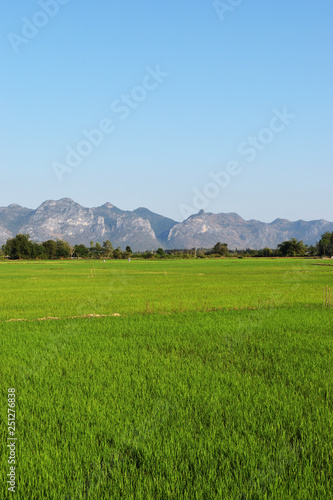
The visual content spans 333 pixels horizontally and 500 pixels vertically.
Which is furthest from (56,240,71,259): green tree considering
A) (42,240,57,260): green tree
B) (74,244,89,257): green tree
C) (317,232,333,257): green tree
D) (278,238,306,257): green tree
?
(317,232,333,257): green tree

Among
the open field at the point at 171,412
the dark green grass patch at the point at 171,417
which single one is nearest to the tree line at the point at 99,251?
the open field at the point at 171,412

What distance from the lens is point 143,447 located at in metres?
4.10

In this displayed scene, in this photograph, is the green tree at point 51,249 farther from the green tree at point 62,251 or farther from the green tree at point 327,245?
the green tree at point 327,245

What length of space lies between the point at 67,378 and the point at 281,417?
12.2 ft

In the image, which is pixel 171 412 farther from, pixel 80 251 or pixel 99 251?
pixel 99 251

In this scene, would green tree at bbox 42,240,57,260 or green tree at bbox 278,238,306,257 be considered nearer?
green tree at bbox 42,240,57,260

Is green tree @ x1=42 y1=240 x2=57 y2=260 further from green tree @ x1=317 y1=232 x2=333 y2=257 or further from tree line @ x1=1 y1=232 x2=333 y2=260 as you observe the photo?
green tree @ x1=317 y1=232 x2=333 y2=257

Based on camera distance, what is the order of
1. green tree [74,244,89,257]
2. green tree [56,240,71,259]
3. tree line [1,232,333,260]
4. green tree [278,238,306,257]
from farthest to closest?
green tree [74,244,89,257], green tree [278,238,306,257], green tree [56,240,71,259], tree line [1,232,333,260]

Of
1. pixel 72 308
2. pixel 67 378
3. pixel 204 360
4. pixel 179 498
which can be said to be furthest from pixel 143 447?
pixel 72 308

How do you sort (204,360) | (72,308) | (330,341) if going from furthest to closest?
1. (72,308)
2. (330,341)
3. (204,360)

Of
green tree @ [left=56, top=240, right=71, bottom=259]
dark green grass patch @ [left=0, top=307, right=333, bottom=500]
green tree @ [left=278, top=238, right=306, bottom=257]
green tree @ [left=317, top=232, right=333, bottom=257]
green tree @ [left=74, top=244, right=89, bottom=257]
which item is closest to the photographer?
dark green grass patch @ [left=0, top=307, right=333, bottom=500]

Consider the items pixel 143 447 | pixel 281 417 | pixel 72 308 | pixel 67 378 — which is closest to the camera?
pixel 143 447

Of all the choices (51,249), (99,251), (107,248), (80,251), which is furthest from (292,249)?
(51,249)

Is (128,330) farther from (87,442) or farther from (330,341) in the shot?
(87,442)
